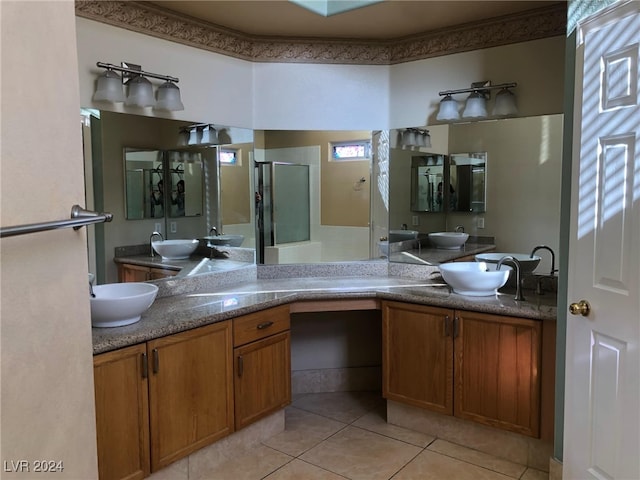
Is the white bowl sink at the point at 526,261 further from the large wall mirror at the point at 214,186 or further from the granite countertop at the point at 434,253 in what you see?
the large wall mirror at the point at 214,186

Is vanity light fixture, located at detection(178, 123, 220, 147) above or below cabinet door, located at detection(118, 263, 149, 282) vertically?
above

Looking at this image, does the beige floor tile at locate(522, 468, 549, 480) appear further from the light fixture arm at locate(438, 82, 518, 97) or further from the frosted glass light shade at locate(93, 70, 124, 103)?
the frosted glass light shade at locate(93, 70, 124, 103)

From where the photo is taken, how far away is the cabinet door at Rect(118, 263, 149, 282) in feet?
8.80

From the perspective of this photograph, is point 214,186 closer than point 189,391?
No

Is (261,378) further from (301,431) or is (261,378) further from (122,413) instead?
(122,413)

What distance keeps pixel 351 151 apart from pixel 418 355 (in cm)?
150

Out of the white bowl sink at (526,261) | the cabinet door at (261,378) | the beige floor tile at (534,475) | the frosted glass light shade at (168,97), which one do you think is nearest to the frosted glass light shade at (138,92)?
the frosted glass light shade at (168,97)

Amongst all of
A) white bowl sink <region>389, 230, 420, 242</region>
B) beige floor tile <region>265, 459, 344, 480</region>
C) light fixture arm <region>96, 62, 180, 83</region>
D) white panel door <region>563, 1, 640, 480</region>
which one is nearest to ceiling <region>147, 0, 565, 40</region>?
light fixture arm <region>96, 62, 180, 83</region>

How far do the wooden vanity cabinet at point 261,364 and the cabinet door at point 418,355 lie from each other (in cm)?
63

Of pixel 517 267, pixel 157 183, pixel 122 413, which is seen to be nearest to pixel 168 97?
pixel 157 183

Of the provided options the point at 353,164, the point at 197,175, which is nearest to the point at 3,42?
the point at 197,175

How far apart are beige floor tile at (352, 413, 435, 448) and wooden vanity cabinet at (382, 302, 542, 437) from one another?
206mm

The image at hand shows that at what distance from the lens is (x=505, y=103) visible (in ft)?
9.85

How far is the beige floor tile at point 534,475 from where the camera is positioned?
8.26ft
